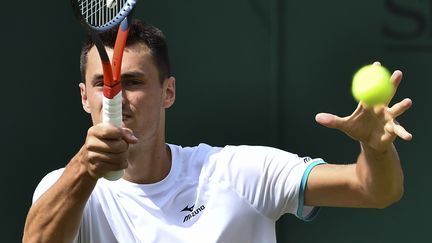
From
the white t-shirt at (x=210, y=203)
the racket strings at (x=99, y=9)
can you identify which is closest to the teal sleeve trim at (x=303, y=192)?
the white t-shirt at (x=210, y=203)

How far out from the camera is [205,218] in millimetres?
3404

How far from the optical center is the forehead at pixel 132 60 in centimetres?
339

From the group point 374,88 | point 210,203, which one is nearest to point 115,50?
point 210,203

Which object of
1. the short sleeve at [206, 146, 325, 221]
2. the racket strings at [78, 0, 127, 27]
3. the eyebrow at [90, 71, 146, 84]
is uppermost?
the racket strings at [78, 0, 127, 27]

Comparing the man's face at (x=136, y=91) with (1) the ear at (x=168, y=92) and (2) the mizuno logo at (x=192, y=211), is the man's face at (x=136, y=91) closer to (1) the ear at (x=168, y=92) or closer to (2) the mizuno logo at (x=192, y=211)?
(1) the ear at (x=168, y=92)

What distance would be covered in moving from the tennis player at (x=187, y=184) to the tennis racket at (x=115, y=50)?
8.4 inches

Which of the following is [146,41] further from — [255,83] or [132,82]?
[255,83]

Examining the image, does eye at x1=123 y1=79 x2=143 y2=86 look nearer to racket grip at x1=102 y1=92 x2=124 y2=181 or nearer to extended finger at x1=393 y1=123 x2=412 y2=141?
racket grip at x1=102 y1=92 x2=124 y2=181

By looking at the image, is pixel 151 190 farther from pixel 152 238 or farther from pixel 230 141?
pixel 230 141

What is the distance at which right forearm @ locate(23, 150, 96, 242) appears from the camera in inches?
118

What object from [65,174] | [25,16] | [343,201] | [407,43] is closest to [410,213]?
[407,43]

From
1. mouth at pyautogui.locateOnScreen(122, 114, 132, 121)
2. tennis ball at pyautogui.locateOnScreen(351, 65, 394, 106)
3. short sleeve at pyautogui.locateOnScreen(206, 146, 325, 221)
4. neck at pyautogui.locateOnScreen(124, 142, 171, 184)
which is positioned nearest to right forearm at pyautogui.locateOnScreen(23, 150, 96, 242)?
mouth at pyautogui.locateOnScreen(122, 114, 132, 121)

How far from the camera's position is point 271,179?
340 centimetres

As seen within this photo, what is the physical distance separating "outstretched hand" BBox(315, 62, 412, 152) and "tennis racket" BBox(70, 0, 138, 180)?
→ 610mm
